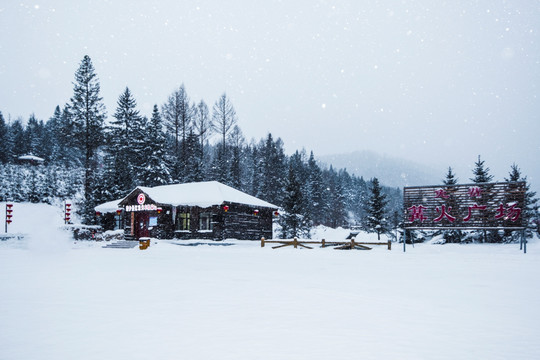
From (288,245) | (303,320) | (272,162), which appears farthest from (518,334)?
(272,162)

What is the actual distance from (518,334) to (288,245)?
20560 mm

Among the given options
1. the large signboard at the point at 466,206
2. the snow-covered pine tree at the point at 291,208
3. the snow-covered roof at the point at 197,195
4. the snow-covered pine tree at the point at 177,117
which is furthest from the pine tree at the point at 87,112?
the large signboard at the point at 466,206

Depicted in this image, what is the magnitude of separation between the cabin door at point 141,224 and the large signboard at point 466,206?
20756mm

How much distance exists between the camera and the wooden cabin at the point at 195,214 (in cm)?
2984

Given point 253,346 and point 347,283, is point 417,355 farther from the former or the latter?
point 347,283

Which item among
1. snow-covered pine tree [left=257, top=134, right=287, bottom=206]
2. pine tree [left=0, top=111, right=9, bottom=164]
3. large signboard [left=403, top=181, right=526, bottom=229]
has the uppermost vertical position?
pine tree [left=0, top=111, right=9, bottom=164]

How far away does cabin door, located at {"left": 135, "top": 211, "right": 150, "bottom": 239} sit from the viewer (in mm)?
32594

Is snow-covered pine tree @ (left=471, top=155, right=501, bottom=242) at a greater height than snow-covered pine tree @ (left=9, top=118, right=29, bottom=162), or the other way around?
snow-covered pine tree @ (left=9, top=118, right=29, bottom=162)

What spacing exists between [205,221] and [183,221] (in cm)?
207

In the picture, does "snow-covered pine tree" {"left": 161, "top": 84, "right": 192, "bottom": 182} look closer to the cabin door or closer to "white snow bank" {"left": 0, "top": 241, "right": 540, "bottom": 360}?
the cabin door

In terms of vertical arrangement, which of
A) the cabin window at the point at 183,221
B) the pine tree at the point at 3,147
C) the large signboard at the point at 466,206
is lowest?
the cabin window at the point at 183,221

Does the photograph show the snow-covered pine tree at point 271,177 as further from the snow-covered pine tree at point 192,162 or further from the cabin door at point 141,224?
the cabin door at point 141,224

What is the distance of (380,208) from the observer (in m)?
39.8

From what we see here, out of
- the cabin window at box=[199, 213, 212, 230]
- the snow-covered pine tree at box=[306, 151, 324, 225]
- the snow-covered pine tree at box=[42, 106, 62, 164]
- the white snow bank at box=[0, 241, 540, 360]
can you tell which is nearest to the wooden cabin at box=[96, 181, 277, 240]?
the cabin window at box=[199, 213, 212, 230]
